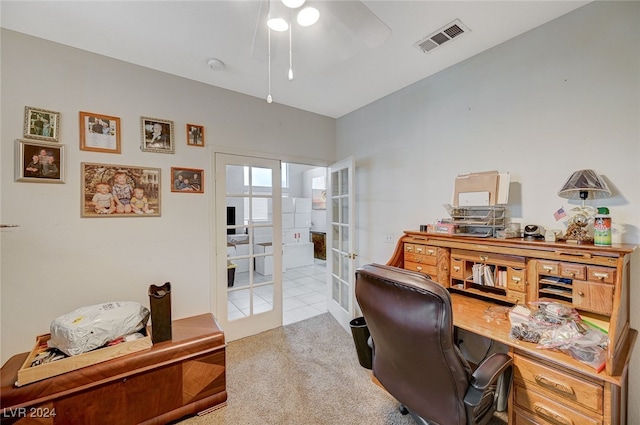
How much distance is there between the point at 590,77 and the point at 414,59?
114cm

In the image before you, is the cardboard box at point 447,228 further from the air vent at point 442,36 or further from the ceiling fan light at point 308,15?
the ceiling fan light at point 308,15

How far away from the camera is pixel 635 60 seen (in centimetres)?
144

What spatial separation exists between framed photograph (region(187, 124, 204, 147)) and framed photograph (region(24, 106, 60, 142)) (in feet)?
3.00

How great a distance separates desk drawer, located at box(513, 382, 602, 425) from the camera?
45.0 inches

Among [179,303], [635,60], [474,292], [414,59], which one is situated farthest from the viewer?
[179,303]

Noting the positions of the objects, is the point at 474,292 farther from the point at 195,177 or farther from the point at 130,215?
the point at 130,215

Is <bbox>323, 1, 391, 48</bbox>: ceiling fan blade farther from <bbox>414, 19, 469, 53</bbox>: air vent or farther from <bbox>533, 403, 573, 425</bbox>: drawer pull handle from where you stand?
<bbox>533, 403, 573, 425</bbox>: drawer pull handle

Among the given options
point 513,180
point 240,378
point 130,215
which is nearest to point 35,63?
point 130,215

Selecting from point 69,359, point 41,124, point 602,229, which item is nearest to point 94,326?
point 69,359

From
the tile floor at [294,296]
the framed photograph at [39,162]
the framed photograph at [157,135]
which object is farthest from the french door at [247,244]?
the framed photograph at [39,162]

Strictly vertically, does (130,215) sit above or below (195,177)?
below

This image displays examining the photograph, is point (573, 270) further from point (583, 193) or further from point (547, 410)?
point (547, 410)

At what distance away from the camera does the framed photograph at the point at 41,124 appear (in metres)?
1.86

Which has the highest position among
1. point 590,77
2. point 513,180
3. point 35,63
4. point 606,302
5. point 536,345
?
point 35,63
